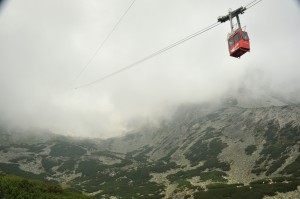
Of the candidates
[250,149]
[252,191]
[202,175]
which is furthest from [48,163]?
[252,191]

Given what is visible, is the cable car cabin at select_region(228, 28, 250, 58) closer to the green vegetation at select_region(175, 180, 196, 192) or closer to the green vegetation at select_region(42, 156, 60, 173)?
the green vegetation at select_region(175, 180, 196, 192)

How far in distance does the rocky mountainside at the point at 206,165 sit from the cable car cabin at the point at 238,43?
3529 centimetres

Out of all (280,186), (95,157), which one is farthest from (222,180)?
(95,157)

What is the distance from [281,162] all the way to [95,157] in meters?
125

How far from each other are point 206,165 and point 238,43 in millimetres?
84696

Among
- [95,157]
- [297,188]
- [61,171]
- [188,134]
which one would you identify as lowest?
[297,188]

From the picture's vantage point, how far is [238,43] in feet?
90.7

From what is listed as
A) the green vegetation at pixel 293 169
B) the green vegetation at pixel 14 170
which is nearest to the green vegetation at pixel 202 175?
the green vegetation at pixel 293 169

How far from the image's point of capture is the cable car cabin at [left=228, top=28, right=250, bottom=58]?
27.3 meters

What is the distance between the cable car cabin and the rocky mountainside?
116ft

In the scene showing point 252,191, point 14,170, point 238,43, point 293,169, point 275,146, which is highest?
point 14,170

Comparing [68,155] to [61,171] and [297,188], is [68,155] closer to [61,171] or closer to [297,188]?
[61,171]

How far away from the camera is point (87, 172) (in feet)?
463

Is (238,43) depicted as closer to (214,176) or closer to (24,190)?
(24,190)
